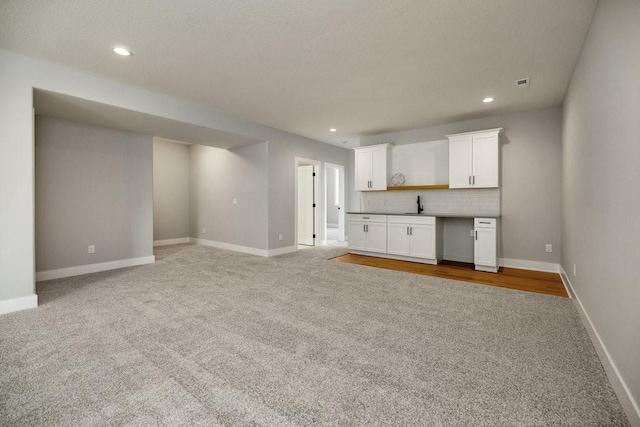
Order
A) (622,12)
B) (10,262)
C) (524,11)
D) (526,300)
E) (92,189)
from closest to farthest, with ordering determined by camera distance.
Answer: (622,12) → (524,11) → (10,262) → (526,300) → (92,189)

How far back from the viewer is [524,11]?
2.30m

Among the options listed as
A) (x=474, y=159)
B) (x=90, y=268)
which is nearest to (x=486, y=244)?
(x=474, y=159)

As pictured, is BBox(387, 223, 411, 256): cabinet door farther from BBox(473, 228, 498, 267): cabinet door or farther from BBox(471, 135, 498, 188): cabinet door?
BBox(471, 135, 498, 188): cabinet door

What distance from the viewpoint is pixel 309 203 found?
7562 millimetres

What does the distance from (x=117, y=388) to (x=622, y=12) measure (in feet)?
12.7

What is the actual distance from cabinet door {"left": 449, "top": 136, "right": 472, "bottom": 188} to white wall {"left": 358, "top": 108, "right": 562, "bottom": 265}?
0.58m

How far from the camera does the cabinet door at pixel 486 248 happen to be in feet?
15.1

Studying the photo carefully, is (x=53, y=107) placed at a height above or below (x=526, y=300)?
above

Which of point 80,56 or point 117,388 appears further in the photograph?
point 80,56

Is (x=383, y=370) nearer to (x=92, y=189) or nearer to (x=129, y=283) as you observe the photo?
(x=129, y=283)

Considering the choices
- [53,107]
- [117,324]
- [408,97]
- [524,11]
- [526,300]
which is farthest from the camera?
[408,97]

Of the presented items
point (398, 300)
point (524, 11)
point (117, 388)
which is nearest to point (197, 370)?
point (117, 388)

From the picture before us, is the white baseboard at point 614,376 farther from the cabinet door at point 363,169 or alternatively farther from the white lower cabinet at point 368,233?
the cabinet door at point 363,169

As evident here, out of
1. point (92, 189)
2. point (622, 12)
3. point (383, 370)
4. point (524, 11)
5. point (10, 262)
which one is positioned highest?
point (524, 11)
